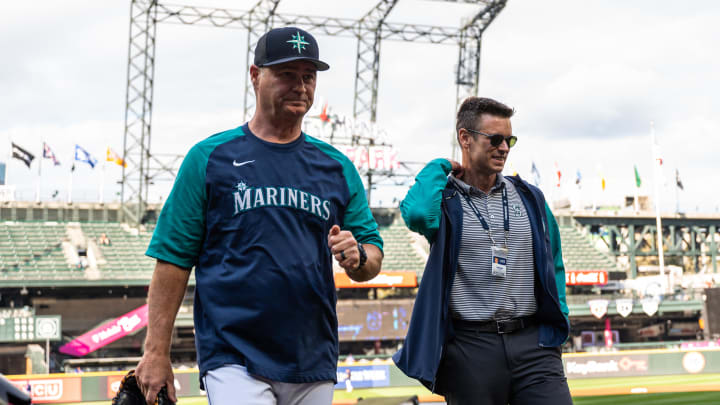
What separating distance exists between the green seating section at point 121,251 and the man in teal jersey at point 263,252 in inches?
1016

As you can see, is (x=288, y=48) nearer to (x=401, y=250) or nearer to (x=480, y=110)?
(x=480, y=110)

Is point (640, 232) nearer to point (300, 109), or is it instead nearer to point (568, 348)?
point (568, 348)

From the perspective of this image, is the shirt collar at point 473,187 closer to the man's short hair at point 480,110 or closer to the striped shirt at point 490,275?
the striped shirt at point 490,275

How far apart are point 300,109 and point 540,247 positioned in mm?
1553

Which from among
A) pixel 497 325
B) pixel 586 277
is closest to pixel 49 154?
pixel 586 277

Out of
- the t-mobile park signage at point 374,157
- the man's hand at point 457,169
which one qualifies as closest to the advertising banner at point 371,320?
the t-mobile park signage at point 374,157

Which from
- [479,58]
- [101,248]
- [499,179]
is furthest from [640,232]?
[499,179]

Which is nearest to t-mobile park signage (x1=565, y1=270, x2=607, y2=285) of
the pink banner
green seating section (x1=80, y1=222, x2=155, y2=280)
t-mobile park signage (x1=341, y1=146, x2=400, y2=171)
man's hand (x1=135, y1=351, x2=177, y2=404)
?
t-mobile park signage (x1=341, y1=146, x2=400, y2=171)

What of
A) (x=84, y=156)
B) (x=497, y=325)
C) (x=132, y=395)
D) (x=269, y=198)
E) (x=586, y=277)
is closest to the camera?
(x=132, y=395)

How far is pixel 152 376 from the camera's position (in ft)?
8.41

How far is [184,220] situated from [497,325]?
1618 millimetres

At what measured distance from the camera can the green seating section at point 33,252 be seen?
1069 inches

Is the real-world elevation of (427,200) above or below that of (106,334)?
above

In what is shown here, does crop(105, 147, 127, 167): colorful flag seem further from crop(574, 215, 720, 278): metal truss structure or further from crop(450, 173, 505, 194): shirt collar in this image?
crop(450, 173, 505, 194): shirt collar
